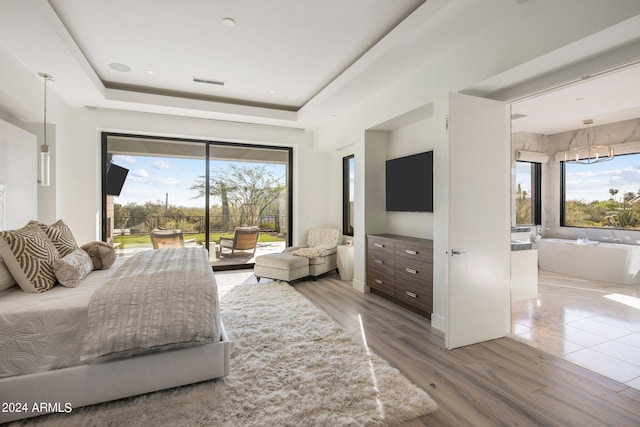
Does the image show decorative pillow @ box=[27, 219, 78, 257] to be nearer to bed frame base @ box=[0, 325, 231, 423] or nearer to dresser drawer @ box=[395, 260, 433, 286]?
bed frame base @ box=[0, 325, 231, 423]

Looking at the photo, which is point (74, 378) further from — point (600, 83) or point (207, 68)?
point (600, 83)

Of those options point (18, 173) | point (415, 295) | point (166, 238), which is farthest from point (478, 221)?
point (166, 238)

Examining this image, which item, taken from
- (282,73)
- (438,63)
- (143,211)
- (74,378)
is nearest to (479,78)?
(438,63)

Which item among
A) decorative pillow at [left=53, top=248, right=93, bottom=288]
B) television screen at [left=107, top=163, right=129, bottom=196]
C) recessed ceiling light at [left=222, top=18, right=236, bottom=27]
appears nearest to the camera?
decorative pillow at [left=53, top=248, right=93, bottom=288]

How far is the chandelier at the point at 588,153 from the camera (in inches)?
221

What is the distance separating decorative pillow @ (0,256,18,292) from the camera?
83.2 inches

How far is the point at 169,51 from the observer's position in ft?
11.7

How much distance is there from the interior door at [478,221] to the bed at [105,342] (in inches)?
78.4

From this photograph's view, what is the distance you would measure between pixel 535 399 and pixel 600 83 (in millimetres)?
3555

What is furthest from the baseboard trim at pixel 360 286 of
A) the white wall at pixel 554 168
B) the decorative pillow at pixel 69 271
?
the white wall at pixel 554 168

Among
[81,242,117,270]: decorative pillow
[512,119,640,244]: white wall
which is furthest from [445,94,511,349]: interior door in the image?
[512,119,640,244]: white wall

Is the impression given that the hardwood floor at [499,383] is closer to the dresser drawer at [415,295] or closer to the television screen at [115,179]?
the dresser drawer at [415,295]

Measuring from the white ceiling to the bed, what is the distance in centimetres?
232

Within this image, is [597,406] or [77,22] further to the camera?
[77,22]
